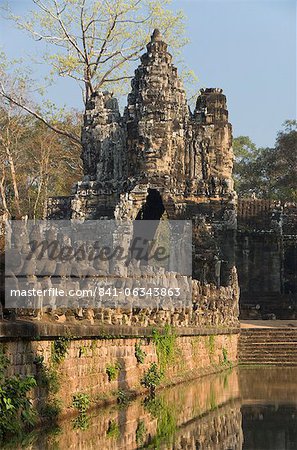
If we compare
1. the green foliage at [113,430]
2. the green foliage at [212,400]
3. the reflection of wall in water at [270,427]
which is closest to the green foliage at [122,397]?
the green foliage at [212,400]

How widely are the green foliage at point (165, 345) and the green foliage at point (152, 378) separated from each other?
0.51 metres

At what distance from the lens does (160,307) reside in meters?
20.7

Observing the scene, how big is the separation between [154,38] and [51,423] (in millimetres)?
27159

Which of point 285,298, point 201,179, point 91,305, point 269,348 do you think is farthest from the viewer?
point 285,298

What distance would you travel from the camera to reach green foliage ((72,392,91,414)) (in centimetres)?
1438

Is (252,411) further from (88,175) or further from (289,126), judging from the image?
(289,126)

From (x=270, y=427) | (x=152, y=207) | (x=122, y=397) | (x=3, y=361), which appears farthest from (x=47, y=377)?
(x=152, y=207)

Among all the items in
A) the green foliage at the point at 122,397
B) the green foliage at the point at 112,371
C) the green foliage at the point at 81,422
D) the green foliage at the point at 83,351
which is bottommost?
the green foliage at the point at 81,422

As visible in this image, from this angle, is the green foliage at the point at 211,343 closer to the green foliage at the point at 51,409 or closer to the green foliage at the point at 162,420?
the green foliage at the point at 162,420

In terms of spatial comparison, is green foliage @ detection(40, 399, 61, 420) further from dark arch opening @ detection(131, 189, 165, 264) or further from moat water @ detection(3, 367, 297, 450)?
dark arch opening @ detection(131, 189, 165, 264)

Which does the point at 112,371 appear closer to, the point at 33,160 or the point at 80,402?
the point at 80,402

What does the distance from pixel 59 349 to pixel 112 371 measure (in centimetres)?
252

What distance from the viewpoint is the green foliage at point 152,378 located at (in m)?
18.6

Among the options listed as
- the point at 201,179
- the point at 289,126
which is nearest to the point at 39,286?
the point at 201,179
